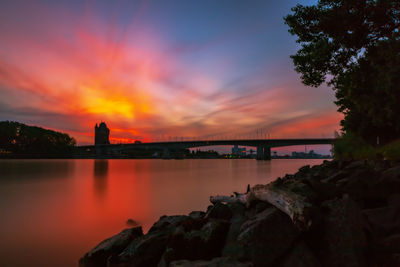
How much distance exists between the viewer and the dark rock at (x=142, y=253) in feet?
17.3

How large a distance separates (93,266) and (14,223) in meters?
7.05

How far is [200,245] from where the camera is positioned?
4.99 m

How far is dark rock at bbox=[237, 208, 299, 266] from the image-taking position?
14.1 feet

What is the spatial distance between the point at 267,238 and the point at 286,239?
1.23 ft

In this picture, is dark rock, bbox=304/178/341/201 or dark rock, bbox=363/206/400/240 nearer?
dark rock, bbox=363/206/400/240

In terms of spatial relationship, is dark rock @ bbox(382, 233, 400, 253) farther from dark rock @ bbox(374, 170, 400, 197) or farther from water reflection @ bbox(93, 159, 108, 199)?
water reflection @ bbox(93, 159, 108, 199)

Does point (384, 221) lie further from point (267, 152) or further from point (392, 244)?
point (267, 152)

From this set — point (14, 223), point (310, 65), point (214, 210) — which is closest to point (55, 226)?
point (14, 223)

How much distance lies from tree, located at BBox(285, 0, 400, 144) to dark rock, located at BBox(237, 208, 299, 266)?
967 cm

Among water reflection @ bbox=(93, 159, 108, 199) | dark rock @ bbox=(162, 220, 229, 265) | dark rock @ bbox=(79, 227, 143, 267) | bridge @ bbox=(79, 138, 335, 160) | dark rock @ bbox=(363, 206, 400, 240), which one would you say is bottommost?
water reflection @ bbox=(93, 159, 108, 199)

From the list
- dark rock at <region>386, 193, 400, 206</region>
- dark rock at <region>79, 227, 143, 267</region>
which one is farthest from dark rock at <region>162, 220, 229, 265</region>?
dark rock at <region>386, 193, 400, 206</region>

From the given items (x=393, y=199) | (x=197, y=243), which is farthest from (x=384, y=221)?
(x=197, y=243)

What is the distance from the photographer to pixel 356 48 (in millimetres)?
12828

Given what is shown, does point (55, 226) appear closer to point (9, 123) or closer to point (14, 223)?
point (14, 223)
